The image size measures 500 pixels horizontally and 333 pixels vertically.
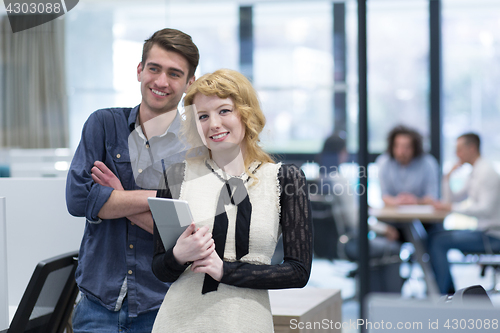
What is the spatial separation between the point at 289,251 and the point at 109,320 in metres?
0.59

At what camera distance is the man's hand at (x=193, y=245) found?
104 cm

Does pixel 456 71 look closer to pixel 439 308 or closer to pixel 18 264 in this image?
pixel 18 264

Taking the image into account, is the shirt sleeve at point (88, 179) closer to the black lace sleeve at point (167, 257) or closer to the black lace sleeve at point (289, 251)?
the black lace sleeve at point (167, 257)

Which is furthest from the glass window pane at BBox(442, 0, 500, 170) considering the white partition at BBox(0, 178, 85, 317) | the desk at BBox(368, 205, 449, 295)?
the white partition at BBox(0, 178, 85, 317)

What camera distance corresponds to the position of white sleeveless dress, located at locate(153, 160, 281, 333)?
1.11 meters

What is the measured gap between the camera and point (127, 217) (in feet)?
4.62

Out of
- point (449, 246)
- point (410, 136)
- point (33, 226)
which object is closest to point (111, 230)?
point (33, 226)

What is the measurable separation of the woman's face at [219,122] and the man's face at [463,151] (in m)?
3.68

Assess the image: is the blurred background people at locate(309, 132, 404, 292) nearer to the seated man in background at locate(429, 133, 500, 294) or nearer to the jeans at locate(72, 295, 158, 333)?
the seated man in background at locate(429, 133, 500, 294)

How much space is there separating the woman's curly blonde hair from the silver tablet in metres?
0.25

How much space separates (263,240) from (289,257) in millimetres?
71

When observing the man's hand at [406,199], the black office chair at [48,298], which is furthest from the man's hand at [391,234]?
the black office chair at [48,298]

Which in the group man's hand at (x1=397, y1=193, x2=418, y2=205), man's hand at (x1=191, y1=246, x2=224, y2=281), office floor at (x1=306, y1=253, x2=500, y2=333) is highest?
man's hand at (x1=191, y1=246, x2=224, y2=281)

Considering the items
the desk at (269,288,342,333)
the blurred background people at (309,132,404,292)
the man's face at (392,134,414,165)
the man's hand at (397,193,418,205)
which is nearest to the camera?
the desk at (269,288,342,333)
